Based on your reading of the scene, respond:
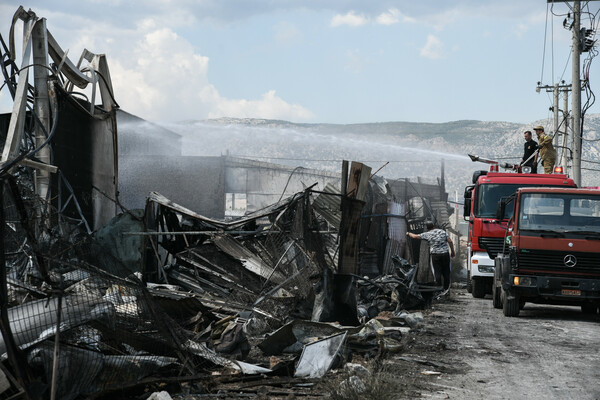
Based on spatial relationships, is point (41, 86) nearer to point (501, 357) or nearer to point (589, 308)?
point (501, 357)

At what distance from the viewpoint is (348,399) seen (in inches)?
224

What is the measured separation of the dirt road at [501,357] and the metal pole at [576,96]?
36.0 ft

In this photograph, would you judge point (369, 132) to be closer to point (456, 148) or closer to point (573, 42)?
point (456, 148)

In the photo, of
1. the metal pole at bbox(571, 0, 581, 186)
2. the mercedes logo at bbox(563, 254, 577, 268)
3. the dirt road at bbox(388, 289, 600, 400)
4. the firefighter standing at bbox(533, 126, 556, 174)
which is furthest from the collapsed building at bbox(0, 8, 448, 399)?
the metal pole at bbox(571, 0, 581, 186)

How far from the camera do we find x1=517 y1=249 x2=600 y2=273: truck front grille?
11930 mm

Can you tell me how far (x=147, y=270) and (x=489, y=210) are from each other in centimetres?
779

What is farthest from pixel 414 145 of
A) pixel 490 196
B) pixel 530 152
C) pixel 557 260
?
pixel 557 260

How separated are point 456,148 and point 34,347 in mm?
156184

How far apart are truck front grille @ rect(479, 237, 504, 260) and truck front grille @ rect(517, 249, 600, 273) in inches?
108

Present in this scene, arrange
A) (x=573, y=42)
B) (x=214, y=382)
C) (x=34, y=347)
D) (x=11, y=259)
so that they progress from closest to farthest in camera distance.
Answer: (x=34, y=347) < (x=11, y=259) < (x=214, y=382) < (x=573, y=42)

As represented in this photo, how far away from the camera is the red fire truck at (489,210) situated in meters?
15.1

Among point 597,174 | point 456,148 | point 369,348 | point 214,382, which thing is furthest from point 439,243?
point 597,174

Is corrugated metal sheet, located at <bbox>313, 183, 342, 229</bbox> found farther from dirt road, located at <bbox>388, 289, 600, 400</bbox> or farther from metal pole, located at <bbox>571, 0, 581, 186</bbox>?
metal pole, located at <bbox>571, 0, 581, 186</bbox>

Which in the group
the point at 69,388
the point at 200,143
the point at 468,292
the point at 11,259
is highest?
the point at 200,143
